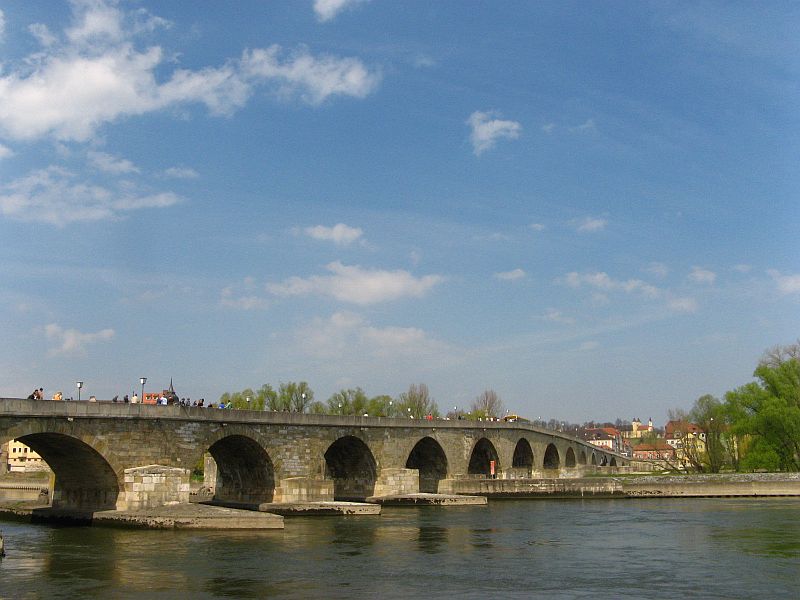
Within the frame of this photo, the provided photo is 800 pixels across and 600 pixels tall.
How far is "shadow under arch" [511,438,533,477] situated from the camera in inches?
2778

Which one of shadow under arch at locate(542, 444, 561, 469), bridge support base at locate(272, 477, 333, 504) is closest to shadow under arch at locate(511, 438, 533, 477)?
shadow under arch at locate(542, 444, 561, 469)

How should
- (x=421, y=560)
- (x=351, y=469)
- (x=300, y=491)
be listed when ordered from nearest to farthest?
(x=421, y=560)
(x=300, y=491)
(x=351, y=469)

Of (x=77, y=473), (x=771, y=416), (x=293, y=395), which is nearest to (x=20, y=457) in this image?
(x=293, y=395)

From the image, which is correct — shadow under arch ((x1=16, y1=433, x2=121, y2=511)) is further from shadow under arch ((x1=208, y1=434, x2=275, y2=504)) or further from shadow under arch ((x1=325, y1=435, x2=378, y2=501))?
shadow under arch ((x1=325, y1=435, x2=378, y2=501))

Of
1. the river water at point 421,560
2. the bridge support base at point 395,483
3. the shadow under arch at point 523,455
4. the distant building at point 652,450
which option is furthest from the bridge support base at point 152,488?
the distant building at point 652,450

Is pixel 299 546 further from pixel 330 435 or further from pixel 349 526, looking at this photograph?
pixel 330 435

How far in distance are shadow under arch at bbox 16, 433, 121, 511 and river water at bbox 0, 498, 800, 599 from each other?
6.22 ft

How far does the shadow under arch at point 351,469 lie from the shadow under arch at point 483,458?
14549 millimetres

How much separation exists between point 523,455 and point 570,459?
23.3 metres

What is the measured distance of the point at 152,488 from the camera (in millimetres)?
31719

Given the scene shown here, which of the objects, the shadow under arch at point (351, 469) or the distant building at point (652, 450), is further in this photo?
the distant building at point (652, 450)

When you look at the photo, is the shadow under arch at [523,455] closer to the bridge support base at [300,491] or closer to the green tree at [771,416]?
the green tree at [771,416]

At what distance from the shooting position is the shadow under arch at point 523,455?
70.6 m

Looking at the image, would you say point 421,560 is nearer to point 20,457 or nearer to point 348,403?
point 348,403
